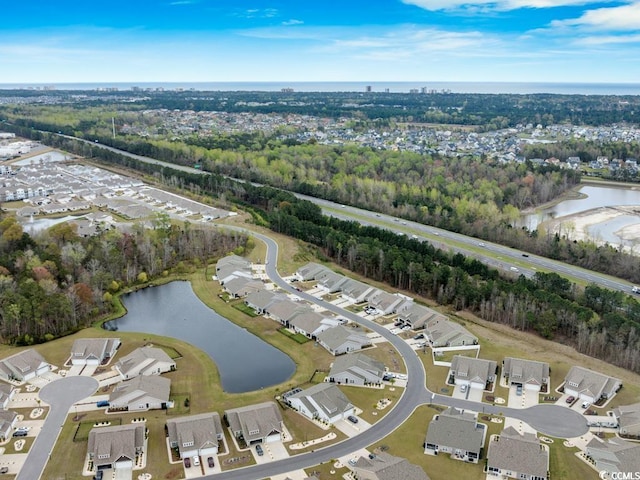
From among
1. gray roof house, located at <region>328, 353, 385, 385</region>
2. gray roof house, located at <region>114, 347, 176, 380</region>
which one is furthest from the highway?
gray roof house, located at <region>114, 347, 176, 380</region>

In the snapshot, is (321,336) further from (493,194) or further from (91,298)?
(493,194)

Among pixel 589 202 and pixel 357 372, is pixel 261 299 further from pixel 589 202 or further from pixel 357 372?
pixel 589 202

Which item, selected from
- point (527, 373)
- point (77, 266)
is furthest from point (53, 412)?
point (527, 373)

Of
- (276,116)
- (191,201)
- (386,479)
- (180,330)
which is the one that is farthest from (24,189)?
(276,116)

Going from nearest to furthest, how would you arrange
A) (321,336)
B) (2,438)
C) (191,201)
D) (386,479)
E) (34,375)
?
1. (386,479)
2. (2,438)
3. (34,375)
4. (321,336)
5. (191,201)

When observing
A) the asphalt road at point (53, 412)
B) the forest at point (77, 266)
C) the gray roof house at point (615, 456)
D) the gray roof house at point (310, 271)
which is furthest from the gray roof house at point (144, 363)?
the gray roof house at point (615, 456)
